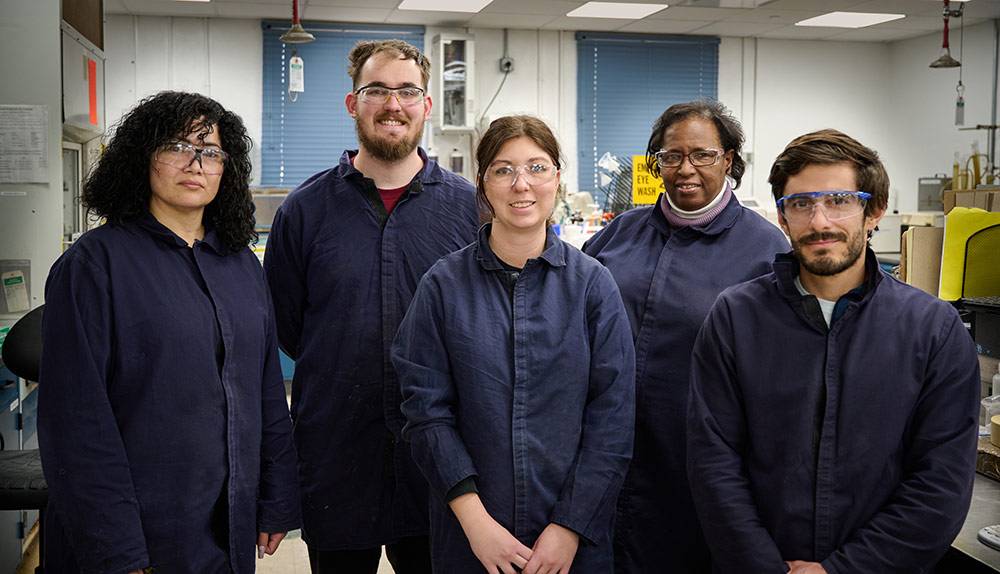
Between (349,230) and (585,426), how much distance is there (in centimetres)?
74

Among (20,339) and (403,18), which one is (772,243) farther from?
(403,18)

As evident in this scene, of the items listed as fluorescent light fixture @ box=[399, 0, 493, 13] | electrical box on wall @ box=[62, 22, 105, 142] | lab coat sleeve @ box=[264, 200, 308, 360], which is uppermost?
fluorescent light fixture @ box=[399, 0, 493, 13]

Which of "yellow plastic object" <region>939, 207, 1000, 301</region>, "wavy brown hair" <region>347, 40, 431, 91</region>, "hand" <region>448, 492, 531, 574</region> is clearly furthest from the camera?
"yellow plastic object" <region>939, 207, 1000, 301</region>

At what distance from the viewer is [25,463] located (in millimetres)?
2338

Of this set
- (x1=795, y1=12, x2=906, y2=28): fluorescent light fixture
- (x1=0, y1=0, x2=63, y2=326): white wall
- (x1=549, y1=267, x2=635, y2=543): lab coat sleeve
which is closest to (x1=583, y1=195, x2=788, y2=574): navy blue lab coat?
(x1=549, y1=267, x2=635, y2=543): lab coat sleeve

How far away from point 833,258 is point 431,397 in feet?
2.44

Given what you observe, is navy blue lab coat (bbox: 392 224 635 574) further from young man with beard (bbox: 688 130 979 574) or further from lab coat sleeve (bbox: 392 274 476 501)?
young man with beard (bbox: 688 130 979 574)

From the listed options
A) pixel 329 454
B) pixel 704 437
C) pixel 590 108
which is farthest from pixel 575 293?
pixel 590 108

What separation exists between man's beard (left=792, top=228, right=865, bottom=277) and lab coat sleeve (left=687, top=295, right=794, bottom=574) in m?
0.18

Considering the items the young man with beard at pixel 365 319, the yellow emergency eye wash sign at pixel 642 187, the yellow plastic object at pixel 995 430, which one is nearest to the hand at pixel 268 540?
the young man with beard at pixel 365 319

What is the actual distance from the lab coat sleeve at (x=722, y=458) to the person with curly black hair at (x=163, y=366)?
0.83m

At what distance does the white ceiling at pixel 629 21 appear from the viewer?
6.53 m

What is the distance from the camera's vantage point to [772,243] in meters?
1.84

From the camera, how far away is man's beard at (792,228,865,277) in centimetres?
144
